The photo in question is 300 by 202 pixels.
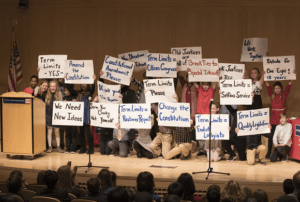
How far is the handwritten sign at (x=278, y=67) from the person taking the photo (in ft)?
26.0

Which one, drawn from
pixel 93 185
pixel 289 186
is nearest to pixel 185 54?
pixel 289 186

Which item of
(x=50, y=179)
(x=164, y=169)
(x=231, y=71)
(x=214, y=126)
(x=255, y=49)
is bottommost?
(x=164, y=169)

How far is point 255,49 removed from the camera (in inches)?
330

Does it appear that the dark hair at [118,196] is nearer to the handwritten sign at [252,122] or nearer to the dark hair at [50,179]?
the dark hair at [50,179]

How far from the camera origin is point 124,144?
7848 mm

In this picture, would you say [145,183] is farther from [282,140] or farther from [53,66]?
[53,66]

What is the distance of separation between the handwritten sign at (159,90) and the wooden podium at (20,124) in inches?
85.3

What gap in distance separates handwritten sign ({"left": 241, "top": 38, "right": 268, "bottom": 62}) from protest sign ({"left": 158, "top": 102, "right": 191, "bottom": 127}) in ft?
6.80

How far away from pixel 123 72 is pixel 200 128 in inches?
78.3

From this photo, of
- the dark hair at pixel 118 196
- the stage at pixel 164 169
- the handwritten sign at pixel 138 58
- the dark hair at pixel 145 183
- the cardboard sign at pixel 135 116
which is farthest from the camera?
the handwritten sign at pixel 138 58

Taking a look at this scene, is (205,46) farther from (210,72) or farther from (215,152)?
(215,152)

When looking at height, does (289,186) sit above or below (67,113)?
below

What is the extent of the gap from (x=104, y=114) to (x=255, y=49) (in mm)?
3593

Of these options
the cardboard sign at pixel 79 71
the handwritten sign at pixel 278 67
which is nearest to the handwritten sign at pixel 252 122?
the handwritten sign at pixel 278 67
